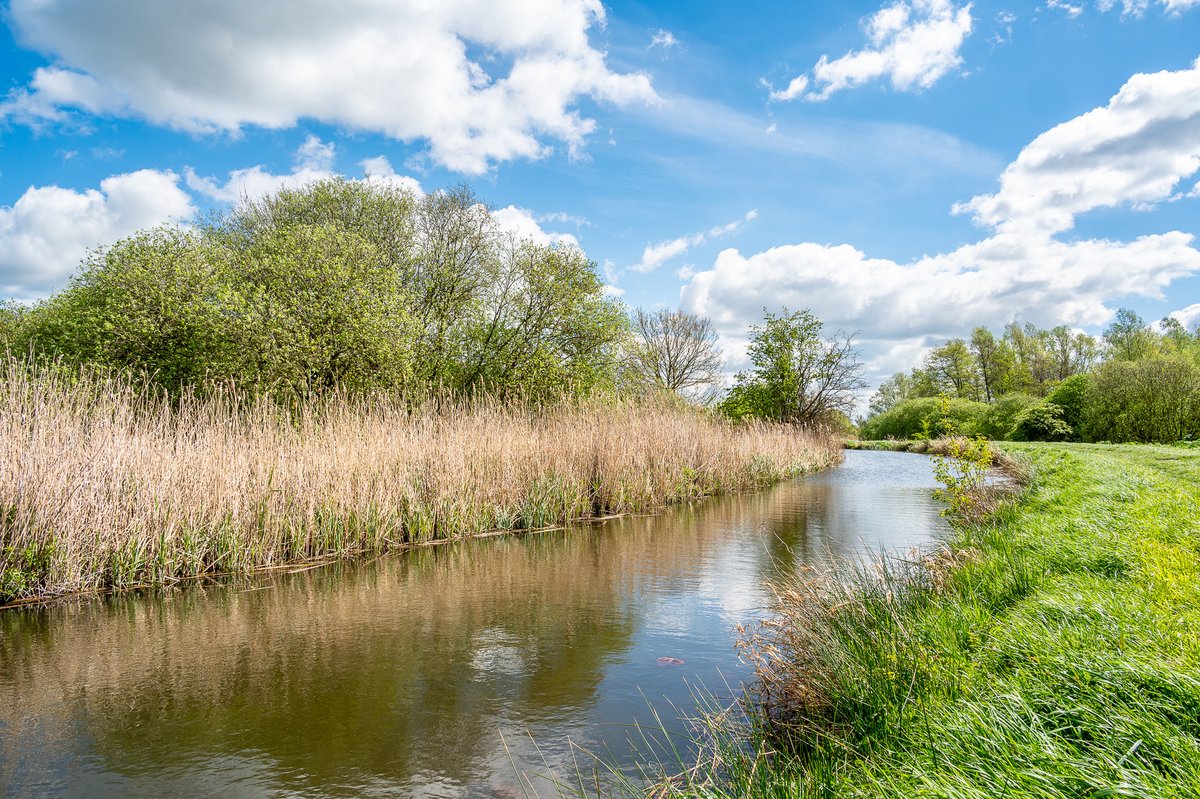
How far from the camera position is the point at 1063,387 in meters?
37.8

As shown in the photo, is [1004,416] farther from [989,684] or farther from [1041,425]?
[989,684]

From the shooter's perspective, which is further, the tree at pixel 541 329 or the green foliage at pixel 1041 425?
the green foliage at pixel 1041 425

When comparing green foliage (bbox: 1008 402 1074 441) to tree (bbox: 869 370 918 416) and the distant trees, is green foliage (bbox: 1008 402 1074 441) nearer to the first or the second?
the distant trees

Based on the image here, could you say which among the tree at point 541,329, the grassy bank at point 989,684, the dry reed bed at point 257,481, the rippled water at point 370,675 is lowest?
the rippled water at point 370,675

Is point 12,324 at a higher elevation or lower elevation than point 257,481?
higher

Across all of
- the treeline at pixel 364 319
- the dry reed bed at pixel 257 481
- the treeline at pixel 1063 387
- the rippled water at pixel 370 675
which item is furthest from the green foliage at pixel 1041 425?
the rippled water at pixel 370 675

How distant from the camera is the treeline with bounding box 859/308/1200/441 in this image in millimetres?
30047

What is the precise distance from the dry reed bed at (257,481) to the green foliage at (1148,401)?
1128 inches

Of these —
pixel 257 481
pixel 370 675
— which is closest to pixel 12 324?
pixel 257 481

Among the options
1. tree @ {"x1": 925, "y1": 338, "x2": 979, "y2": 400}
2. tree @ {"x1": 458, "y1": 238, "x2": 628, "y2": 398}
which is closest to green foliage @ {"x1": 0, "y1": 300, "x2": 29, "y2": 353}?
tree @ {"x1": 458, "y1": 238, "x2": 628, "y2": 398}

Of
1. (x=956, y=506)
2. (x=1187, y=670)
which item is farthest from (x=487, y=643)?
(x=956, y=506)

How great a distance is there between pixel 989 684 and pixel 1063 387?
141ft

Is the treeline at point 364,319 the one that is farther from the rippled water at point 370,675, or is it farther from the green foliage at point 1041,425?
the green foliage at point 1041,425

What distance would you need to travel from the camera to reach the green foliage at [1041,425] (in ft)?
116
